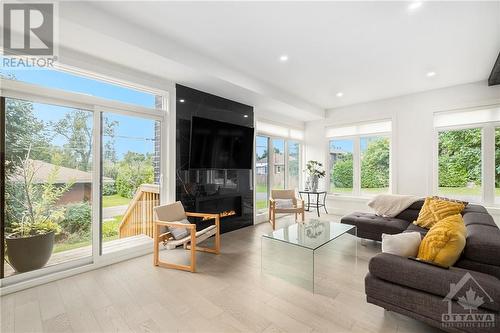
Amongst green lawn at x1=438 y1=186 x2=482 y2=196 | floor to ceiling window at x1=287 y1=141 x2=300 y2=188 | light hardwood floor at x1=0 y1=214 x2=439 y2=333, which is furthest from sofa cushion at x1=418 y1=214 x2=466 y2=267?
floor to ceiling window at x1=287 y1=141 x2=300 y2=188

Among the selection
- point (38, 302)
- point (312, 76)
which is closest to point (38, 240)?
point (38, 302)

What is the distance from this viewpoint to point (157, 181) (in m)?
3.61

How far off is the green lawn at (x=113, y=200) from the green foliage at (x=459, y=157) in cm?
587

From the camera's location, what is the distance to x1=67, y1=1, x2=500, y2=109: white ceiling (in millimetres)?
2273

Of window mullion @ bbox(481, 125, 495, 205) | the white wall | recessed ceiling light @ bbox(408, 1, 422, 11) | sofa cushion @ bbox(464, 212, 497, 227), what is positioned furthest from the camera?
the white wall

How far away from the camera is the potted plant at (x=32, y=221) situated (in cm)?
244

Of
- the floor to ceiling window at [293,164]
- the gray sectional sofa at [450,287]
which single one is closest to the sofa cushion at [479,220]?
the gray sectional sofa at [450,287]

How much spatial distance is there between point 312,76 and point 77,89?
3.47m

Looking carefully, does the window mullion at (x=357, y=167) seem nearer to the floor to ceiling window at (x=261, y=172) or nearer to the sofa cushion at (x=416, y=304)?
the floor to ceiling window at (x=261, y=172)

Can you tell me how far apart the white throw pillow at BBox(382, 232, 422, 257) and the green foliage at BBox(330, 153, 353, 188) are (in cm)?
410

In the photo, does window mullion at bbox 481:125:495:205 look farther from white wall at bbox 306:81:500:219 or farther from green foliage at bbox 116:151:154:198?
green foliage at bbox 116:151:154:198

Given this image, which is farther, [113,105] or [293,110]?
[293,110]

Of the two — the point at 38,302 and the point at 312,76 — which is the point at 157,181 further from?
the point at 312,76

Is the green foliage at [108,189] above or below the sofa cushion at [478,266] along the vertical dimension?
above
